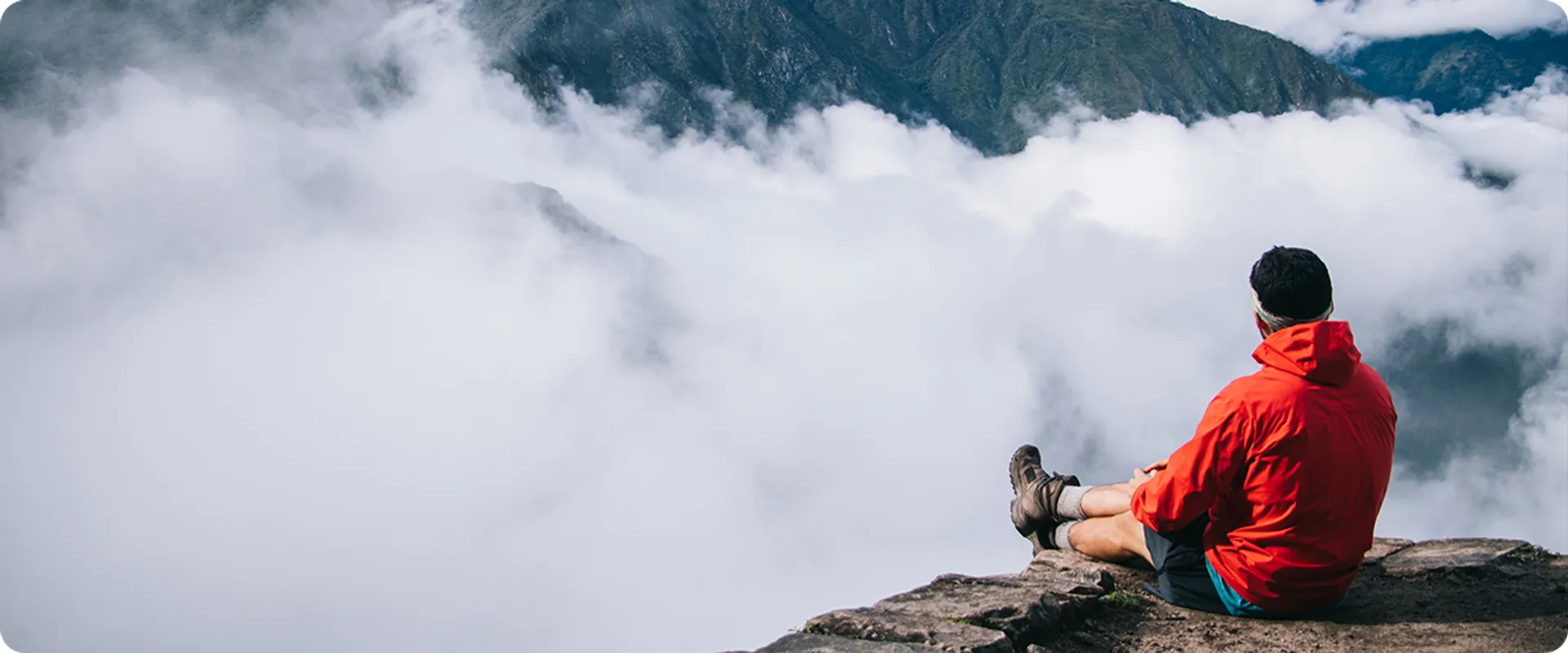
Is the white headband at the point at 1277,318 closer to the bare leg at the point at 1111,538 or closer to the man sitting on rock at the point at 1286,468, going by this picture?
the man sitting on rock at the point at 1286,468

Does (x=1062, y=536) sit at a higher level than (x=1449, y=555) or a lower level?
higher

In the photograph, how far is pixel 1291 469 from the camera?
5.25 meters

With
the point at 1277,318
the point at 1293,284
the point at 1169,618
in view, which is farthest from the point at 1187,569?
the point at 1293,284

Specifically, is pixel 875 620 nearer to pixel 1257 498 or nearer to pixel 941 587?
pixel 941 587

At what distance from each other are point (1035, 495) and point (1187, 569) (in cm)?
204

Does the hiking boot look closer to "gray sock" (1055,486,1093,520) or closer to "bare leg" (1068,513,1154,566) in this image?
"gray sock" (1055,486,1093,520)

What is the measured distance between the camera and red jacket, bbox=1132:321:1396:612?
5172mm

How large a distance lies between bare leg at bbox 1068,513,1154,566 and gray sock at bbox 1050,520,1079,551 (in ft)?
0.35

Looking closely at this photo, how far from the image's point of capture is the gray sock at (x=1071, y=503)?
294 inches

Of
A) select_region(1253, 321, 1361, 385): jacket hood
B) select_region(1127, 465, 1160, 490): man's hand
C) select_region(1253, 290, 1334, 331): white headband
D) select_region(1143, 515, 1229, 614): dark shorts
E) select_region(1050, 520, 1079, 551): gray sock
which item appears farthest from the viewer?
select_region(1050, 520, 1079, 551): gray sock

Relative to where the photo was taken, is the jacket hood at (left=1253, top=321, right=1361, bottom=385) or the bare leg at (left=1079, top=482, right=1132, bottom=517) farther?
the bare leg at (left=1079, top=482, right=1132, bottom=517)

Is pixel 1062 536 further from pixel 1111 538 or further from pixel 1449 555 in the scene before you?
pixel 1449 555

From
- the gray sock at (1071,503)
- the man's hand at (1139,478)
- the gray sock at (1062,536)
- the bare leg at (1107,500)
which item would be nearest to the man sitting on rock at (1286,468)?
the man's hand at (1139,478)

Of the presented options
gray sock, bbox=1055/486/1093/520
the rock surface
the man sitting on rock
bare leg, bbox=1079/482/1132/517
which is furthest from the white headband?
the rock surface
